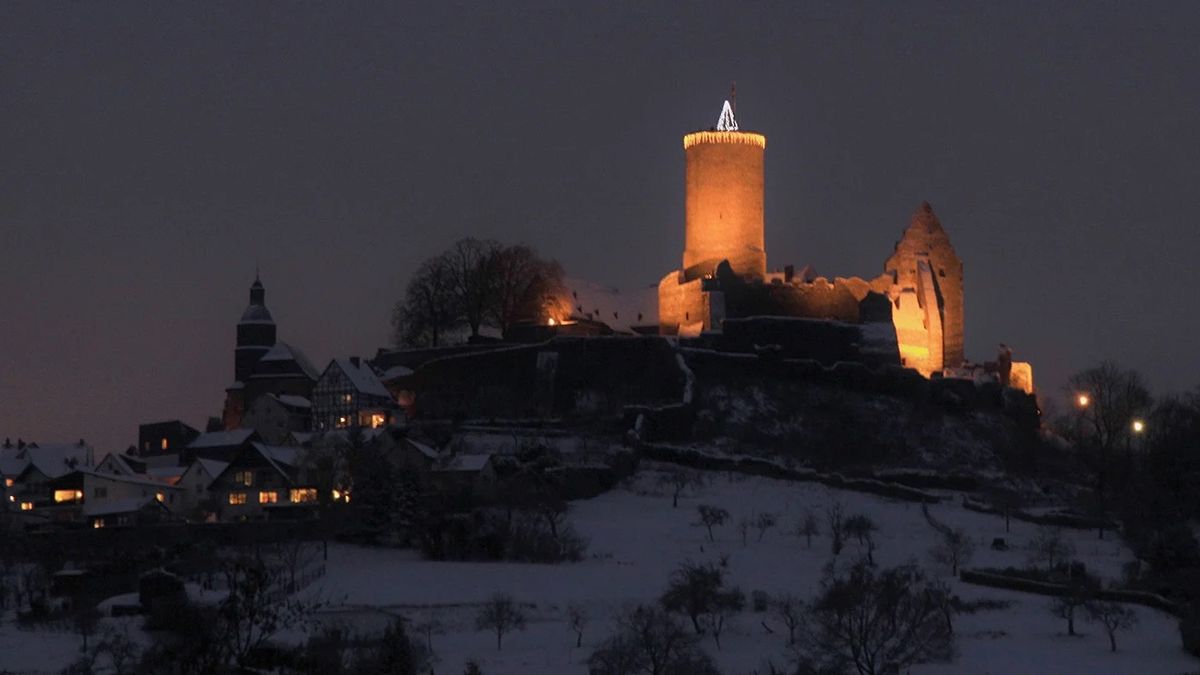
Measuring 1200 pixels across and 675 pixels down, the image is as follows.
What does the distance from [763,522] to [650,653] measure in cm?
1658

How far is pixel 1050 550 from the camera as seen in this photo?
179 feet

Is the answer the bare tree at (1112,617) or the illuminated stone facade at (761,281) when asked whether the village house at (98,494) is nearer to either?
the illuminated stone facade at (761,281)

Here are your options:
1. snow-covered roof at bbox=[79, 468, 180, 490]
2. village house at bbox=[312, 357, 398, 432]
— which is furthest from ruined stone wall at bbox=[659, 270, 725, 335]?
snow-covered roof at bbox=[79, 468, 180, 490]

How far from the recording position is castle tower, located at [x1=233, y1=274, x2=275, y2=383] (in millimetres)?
83250

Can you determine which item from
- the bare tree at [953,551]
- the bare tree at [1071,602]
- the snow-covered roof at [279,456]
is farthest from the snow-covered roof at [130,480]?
the bare tree at [1071,602]

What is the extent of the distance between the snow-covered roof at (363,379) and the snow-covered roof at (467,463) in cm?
1124

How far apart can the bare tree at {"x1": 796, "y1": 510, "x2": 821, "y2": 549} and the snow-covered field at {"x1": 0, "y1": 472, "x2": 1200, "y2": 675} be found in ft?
0.80

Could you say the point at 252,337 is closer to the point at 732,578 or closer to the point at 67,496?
the point at 67,496

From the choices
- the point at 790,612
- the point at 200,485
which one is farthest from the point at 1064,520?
the point at 200,485

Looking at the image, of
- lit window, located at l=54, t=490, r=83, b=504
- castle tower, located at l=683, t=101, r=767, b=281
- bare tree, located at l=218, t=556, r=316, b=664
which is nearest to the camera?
bare tree, located at l=218, t=556, r=316, b=664

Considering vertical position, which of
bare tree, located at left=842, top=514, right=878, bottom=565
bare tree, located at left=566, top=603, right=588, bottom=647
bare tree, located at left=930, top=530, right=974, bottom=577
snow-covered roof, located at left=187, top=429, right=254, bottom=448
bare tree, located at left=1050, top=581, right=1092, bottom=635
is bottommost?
bare tree, located at left=566, top=603, right=588, bottom=647

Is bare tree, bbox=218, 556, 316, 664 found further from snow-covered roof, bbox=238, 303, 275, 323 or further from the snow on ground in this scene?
snow-covered roof, bbox=238, 303, 275, 323

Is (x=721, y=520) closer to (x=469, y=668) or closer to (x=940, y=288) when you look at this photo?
(x=469, y=668)

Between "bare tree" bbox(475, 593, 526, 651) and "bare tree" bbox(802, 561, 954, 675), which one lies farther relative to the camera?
"bare tree" bbox(475, 593, 526, 651)
